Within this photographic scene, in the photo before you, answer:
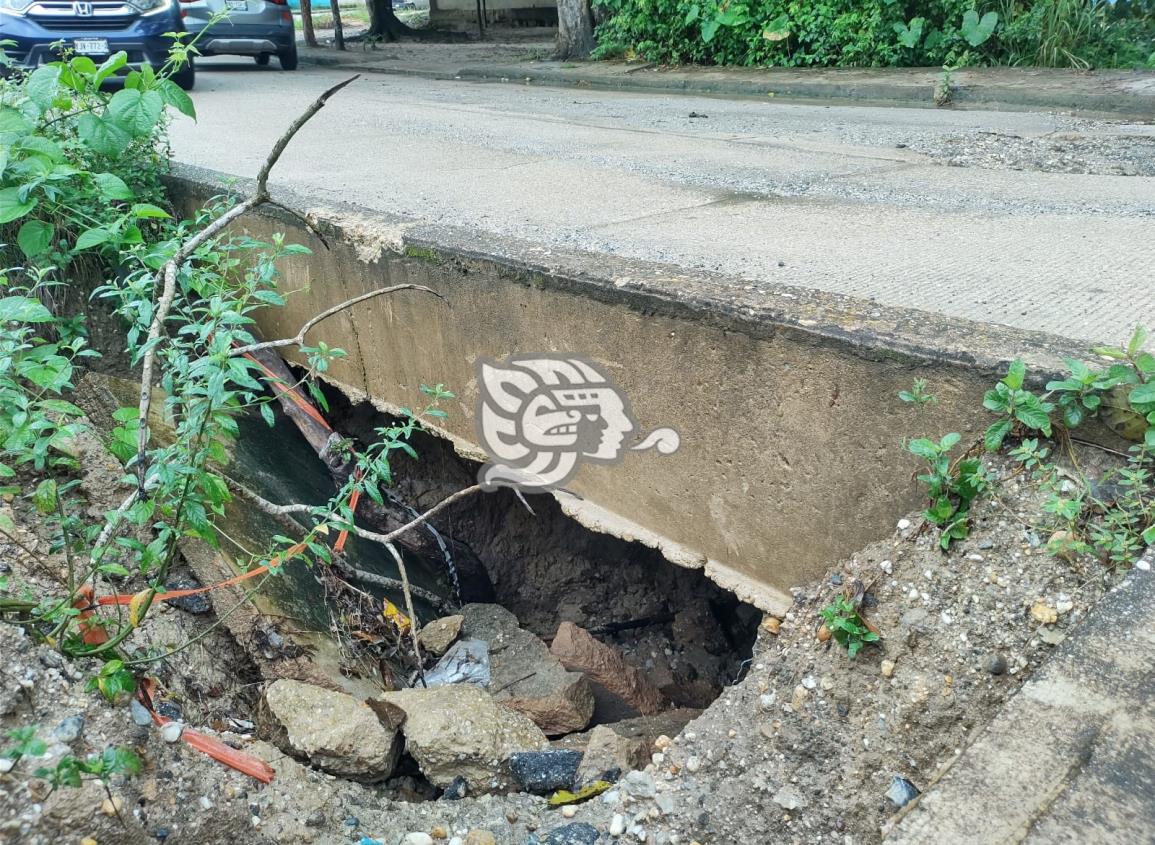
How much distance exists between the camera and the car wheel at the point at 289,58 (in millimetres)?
12672

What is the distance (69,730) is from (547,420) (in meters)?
1.69

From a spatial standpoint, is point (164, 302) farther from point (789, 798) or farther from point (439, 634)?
point (789, 798)

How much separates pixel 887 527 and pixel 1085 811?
3.42 ft

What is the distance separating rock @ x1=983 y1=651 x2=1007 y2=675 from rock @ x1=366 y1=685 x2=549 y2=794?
4.09ft

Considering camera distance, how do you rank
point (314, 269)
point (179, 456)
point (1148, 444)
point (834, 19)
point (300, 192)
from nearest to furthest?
1. point (1148, 444)
2. point (179, 456)
3. point (314, 269)
4. point (300, 192)
5. point (834, 19)

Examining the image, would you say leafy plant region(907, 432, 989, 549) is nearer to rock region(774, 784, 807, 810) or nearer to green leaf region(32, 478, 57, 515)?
rock region(774, 784, 807, 810)

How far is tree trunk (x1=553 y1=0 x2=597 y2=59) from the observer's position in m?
11.4

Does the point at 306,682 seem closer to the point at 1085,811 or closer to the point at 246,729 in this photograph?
the point at 246,729

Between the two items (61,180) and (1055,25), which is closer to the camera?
(61,180)

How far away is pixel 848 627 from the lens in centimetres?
200

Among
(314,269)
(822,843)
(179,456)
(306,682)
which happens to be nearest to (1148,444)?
(822,843)

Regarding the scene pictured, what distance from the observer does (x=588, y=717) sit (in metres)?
2.98

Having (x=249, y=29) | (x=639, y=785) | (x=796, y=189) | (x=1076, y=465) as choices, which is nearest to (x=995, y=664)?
(x=1076, y=465)

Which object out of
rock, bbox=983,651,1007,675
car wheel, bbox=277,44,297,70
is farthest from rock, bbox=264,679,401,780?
car wheel, bbox=277,44,297,70
